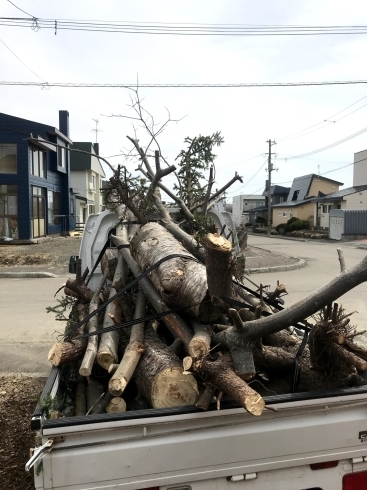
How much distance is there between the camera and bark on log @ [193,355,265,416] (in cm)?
196

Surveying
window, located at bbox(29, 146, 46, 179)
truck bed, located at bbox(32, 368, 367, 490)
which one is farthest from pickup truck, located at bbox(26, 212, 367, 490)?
window, located at bbox(29, 146, 46, 179)

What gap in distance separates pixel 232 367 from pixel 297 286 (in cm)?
963

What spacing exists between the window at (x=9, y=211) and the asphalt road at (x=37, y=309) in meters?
10.5

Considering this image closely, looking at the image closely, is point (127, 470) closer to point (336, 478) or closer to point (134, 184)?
point (336, 478)

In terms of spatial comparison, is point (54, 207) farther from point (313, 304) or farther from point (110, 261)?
point (313, 304)

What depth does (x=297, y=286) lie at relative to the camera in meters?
11.5

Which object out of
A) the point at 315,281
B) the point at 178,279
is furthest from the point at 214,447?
the point at 315,281

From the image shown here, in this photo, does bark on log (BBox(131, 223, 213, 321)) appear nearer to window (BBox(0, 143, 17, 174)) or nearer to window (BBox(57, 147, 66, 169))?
window (BBox(0, 143, 17, 174))

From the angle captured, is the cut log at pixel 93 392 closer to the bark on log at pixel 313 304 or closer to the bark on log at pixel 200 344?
the bark on log at pixel 200 344

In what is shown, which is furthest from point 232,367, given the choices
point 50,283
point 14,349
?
point 50,283

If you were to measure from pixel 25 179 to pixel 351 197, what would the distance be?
26381 millimetres

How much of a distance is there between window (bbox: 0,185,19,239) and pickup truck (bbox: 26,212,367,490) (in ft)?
72.2

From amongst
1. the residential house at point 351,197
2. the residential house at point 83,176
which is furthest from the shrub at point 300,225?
the residential house at point 83,176

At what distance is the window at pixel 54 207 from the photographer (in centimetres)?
2684
